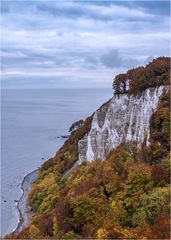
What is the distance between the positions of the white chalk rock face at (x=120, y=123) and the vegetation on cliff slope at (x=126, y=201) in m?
1.21

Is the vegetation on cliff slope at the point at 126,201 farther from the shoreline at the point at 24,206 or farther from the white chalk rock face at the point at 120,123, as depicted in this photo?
the shoreline at the point at 24,206

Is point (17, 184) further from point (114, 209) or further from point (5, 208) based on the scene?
point (114, 209)

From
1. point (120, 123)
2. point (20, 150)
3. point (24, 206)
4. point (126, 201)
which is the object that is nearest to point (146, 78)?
point (120, 123)

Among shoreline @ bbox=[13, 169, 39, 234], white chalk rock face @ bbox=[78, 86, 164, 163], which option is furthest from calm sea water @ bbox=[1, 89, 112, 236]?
white chalk rock face @ bbox=[78, 86, 164, 163]

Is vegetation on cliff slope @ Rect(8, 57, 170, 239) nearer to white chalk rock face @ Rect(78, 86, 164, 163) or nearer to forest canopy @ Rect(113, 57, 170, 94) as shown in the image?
white chalk rock face @ Rect(78, 86, 164, 163)

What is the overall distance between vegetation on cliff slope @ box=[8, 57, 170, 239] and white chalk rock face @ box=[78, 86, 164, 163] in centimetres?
121

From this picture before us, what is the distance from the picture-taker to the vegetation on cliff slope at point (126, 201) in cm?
1742

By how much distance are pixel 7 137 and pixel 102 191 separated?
73.5m

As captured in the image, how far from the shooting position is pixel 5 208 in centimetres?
4609

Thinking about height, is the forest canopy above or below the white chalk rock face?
above

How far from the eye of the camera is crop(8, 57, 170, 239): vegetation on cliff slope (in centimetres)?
1742

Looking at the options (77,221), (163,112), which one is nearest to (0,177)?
(163,112)

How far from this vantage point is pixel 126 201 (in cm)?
2127

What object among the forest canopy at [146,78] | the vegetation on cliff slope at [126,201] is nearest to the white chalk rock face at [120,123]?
the forest canopy at [146,78]
